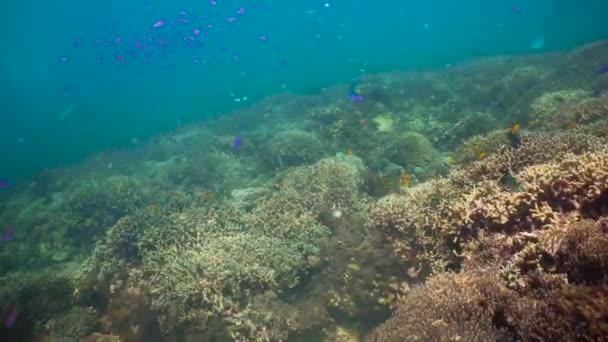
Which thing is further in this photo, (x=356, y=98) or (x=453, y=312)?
(x=356, y=98)

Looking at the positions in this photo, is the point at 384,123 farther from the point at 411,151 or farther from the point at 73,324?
the point at 73,324

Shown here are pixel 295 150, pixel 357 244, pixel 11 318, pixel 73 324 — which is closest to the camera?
pixel 357 244

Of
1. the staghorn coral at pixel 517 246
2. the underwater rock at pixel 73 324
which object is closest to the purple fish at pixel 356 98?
the staghorn coral at pixel 517 246

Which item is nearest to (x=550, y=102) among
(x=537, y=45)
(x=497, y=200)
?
(x=497, y=200)

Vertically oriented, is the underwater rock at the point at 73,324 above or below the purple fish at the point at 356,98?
above

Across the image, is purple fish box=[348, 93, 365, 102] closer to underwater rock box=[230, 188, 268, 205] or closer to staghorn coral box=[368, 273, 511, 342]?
underwater rock box=[230, 188, 268, 205]

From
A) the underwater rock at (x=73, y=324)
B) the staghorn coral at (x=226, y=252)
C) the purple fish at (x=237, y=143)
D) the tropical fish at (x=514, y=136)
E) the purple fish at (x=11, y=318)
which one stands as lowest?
the purple fish at (x=237, y=143)

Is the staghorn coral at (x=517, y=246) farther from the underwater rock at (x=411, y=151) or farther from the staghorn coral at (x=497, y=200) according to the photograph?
the underwater rock at (x=411, y=151)

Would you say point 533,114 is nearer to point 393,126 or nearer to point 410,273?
point 393,126

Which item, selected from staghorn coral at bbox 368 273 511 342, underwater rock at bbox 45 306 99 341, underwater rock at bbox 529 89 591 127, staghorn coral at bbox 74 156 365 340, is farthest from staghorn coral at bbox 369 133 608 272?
underwater rock at bbox 529 89 591 127

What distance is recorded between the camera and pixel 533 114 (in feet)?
44.2

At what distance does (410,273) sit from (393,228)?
0.98 m

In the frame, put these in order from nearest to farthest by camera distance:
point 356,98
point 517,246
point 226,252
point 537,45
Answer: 1. point 517,246
2. point 226,252
3. point 356,98
4. point 537,45

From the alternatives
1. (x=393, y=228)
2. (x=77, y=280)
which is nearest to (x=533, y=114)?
(x=393, y=228)
